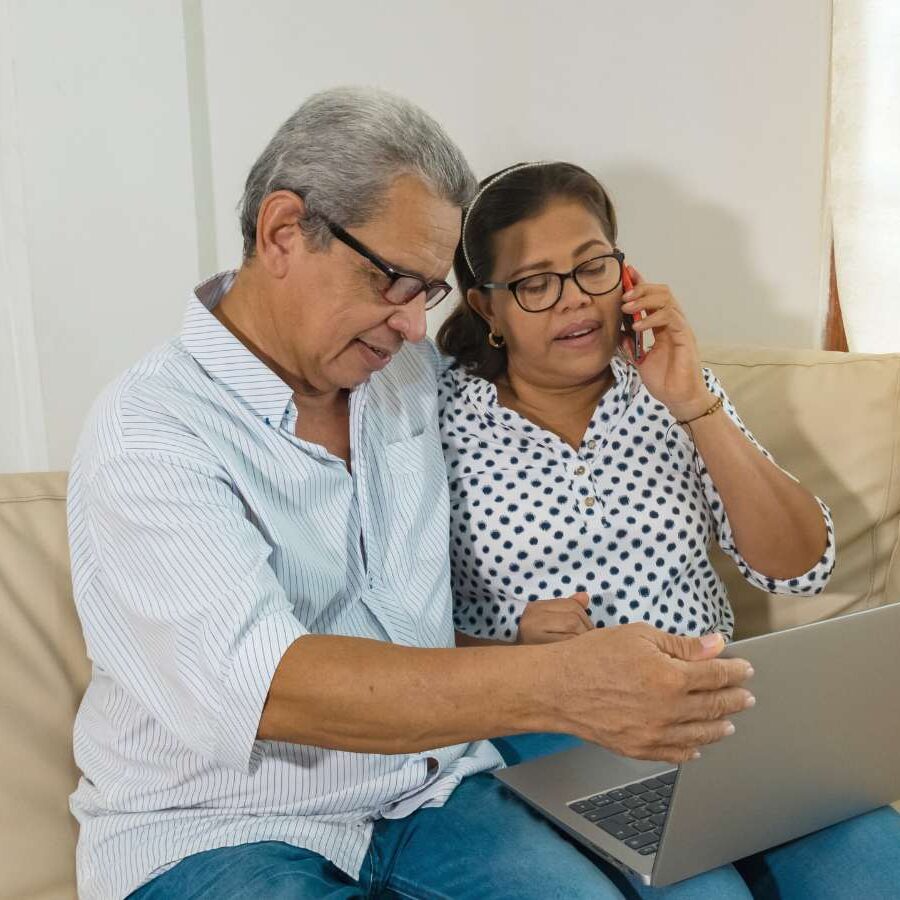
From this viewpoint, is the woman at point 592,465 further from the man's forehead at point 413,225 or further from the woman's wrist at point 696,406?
the man's forehead at point 413,225

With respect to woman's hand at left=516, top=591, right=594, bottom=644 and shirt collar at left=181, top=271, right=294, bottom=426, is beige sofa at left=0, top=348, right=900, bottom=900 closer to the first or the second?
shirt collar at left=181, top=271, right=294, bottom=426

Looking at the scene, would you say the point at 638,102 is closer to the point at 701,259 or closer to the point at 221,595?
the point at 701,259

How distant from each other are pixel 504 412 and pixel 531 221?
269 mm

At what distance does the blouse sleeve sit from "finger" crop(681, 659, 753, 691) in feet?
2.07

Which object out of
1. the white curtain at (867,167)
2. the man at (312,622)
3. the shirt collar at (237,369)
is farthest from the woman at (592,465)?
the white curtain at (867,167)

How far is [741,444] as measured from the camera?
1.50 metres

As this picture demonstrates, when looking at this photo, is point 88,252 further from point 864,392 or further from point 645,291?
point 864,392

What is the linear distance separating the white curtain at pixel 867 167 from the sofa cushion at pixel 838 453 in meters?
0.20

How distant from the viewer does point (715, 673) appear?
36.7 inches

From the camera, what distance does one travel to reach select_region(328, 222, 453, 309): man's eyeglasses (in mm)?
1201

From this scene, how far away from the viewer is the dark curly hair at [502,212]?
5.08 feet

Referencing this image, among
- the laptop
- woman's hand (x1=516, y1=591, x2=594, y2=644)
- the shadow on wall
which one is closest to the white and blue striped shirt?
woman's hand (x1=516, y1=591, x2=594, y2=644)

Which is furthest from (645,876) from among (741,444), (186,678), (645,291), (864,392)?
(864,392)

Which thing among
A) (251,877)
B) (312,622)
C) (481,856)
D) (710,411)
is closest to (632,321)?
(710,411)
